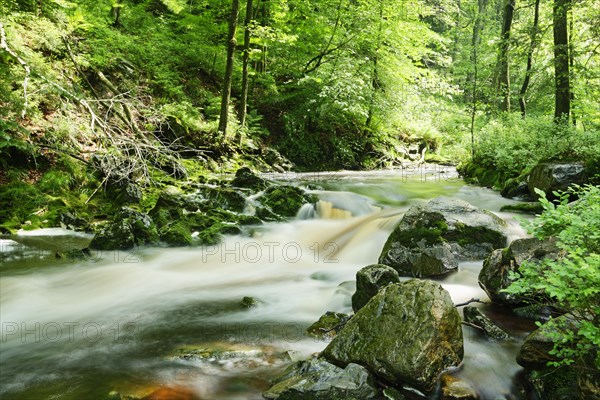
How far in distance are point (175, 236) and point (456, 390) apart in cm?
611

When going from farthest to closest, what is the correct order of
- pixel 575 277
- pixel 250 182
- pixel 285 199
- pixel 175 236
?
pixel 250 182 → pixel 285 199 → pixel 175 236 → pixel 575 277

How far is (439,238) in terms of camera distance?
22.0ft

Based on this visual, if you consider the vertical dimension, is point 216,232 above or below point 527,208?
below

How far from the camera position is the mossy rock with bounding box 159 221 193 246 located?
8.22m

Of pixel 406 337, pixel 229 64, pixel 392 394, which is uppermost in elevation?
pixel 229 64

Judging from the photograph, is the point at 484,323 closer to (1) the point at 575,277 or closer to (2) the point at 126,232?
(1) the point at 575,277

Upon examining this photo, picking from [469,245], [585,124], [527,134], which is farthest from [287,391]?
[585,124]

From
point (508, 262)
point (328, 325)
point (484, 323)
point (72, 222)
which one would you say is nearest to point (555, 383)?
point (484, 323)

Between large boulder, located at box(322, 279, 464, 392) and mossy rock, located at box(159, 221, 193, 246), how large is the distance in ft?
16.4

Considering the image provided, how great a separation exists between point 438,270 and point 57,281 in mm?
5990

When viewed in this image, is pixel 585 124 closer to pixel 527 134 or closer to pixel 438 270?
pixel 527 134

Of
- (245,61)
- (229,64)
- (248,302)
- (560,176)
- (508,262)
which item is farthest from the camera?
(245,61)

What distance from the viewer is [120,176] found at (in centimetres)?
943

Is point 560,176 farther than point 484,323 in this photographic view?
Yes
